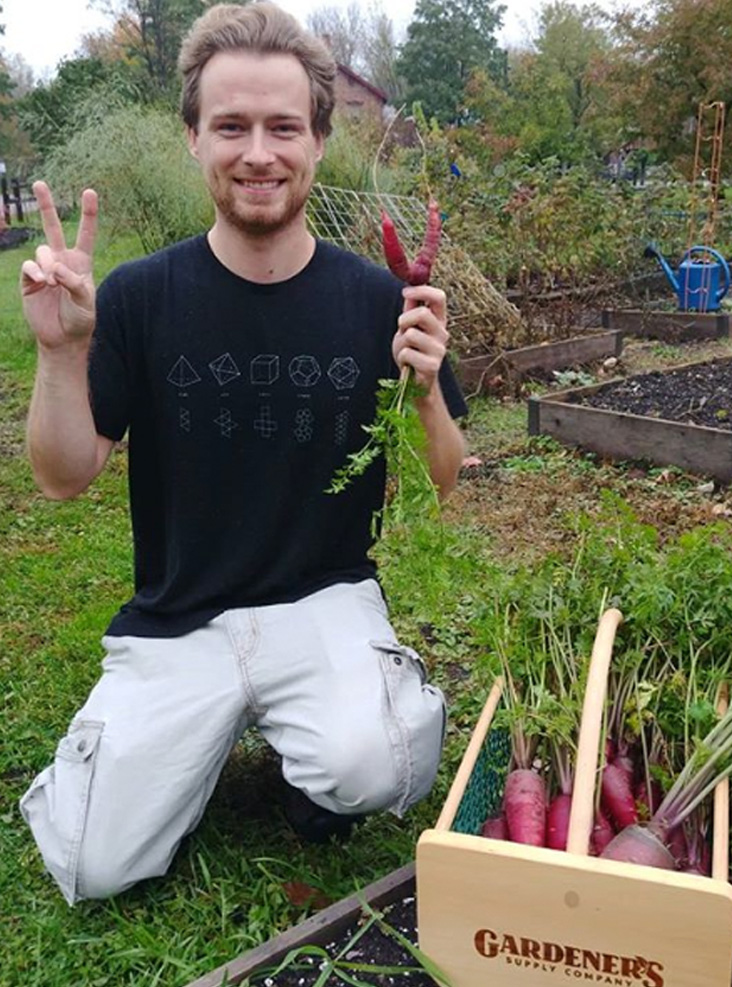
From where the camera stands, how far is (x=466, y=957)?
1.74 metres

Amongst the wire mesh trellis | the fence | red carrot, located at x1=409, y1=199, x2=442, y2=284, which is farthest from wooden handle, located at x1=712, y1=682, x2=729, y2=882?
the fence

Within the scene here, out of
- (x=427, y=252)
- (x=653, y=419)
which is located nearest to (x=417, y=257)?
(x=427, y=252)

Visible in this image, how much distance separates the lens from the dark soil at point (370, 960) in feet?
6.35

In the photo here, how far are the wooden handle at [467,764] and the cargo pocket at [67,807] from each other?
0.79 meters

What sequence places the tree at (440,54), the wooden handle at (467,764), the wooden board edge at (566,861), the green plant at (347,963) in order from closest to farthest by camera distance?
the wooden board edge at (566,861)
the wooden handle at (467,764)
the green plant at (347,963)
the tree at (440,54)

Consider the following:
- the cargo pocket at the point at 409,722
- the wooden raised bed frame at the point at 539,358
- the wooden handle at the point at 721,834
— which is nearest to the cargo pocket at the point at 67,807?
the cargo pocket at the point at 409,722

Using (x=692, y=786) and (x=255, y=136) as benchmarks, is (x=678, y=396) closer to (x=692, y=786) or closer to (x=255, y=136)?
(x=255, y=136)

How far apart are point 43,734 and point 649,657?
1.78 m

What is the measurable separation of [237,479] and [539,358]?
517 centimetres

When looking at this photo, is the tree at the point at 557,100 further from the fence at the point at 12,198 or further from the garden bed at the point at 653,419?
the garden bed at the point at 653,419

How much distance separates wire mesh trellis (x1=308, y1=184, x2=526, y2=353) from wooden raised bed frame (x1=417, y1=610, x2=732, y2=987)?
5.56m

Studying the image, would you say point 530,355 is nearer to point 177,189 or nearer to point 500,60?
point 177,189

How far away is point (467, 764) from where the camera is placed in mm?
1971

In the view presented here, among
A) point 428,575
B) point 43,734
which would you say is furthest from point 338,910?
point 43,734
